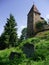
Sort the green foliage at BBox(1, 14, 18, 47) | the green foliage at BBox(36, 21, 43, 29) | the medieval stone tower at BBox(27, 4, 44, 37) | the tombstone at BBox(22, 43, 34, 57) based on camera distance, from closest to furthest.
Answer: the tombstone at BBox(22, 43, 34, 57) → the green foliage at BBox(1, 14, 18, 47) → the green foliage at BBox(36, 21, 43, 29) → the medieval stone tower at BBox(27, 4, 44, 37)

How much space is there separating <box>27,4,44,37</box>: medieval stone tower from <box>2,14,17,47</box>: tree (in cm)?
593

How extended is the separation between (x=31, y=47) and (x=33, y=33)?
31042mm

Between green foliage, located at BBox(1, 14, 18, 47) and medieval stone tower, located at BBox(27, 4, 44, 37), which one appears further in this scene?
medieval stone tower, located at BBox(27, 4, 44, 37)

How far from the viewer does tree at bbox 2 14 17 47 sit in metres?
49.2

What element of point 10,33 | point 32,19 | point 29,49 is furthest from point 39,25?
point 29,49

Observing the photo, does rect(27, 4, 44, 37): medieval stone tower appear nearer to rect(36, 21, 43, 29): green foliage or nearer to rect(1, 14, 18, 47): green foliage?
rect(36, 21, 43, 29): green foliage

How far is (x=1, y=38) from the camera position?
167 ft

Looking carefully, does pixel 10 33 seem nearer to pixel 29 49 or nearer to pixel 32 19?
pixel 32 19

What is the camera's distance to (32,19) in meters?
58.7

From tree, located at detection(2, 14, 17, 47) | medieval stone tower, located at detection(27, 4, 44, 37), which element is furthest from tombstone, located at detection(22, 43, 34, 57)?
medieval stone tower, located at detection(27, 4, 44, 37)

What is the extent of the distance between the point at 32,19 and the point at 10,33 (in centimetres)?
1053

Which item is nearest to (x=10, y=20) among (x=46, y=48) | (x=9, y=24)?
(x=9, y=24)

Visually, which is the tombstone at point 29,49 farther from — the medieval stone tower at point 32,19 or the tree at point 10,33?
the medieval stone tower at point 32,19

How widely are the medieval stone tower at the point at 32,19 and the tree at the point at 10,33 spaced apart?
19.4ft
